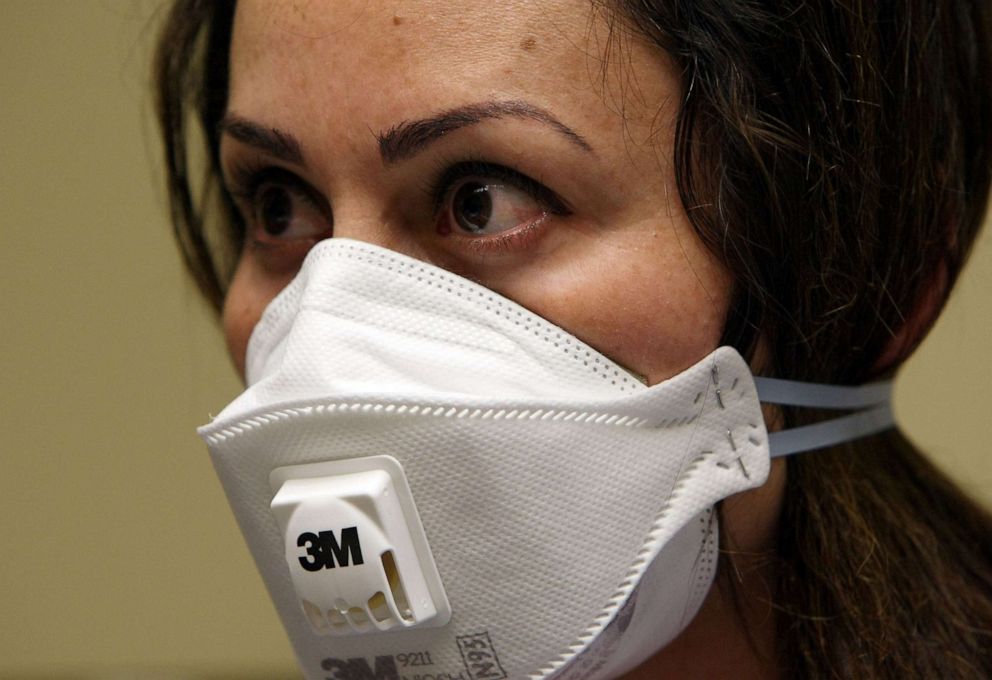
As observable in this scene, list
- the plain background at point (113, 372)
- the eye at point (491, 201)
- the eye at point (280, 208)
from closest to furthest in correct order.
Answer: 1. the eye at point (491, 201)
2. the eye at point (280, 208)
3. the plain background at point (113, 372)

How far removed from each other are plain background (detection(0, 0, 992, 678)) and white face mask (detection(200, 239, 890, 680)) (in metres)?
1.02

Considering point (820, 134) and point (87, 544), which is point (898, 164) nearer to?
point (820, 134)

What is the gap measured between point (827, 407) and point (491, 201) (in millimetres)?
372

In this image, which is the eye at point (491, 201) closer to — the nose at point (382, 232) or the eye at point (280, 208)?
the nose at point (382, 232)

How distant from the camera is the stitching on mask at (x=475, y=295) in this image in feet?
3.28

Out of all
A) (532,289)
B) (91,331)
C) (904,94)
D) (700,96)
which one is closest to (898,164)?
(904,94)

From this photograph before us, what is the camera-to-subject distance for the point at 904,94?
3.67 feet

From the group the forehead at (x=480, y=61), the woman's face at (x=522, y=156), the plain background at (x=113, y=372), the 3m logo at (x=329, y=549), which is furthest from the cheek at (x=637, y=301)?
the plain background at (x=113, y=372)

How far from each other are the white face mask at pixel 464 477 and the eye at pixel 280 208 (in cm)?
14

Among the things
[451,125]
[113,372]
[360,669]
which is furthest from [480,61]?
[113,372]

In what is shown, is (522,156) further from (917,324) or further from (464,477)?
(917,324)

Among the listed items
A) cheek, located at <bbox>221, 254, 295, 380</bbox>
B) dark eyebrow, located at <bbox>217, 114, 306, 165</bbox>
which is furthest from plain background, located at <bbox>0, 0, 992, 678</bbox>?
dark eyebrow, located at <bbox>217, 114, 306, 165</bbox>

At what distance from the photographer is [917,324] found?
1201 mm

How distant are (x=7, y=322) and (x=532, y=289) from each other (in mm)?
1331
